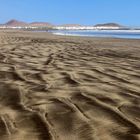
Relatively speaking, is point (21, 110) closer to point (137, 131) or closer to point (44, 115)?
point (44, 115)

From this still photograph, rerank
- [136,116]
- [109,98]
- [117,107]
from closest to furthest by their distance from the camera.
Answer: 1. [136,116]
2. [117,107]
3. [109,98]

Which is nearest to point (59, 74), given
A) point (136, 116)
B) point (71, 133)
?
point (136, 116)

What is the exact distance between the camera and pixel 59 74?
19.8 feet

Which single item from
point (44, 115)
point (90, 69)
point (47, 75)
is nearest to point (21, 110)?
point (44, 115)

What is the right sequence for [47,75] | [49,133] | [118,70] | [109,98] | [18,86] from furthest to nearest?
1. [118,70]
2. [47,75]
3. [18,86]
4. [109,98]
5. [49,133]

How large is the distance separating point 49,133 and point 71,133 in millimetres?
180

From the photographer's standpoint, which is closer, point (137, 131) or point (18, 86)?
point (137, 131)

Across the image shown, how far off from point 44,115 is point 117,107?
2.64ft

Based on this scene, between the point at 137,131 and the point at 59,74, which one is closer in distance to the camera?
the point at 137,131

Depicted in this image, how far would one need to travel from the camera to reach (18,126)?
3.22 m

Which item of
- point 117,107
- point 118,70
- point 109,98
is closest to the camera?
point 117,107

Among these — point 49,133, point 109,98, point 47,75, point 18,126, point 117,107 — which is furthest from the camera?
point 47,75

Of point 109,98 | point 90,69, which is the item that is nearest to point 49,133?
point 109,98

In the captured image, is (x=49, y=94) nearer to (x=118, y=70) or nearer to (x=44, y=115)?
(x=44, y=115)
